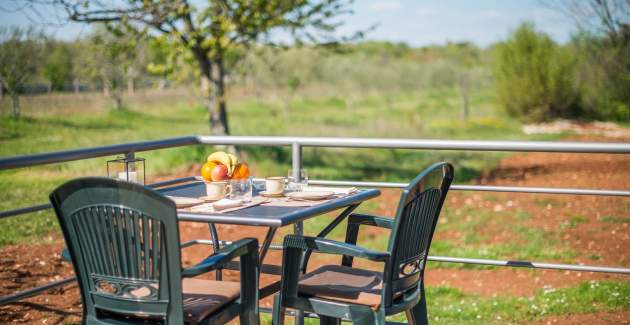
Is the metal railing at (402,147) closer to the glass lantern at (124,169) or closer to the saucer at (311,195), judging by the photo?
the glass lantern at (124,169)

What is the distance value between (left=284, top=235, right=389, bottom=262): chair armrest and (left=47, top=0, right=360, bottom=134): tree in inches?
235

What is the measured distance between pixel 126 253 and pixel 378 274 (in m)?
1.15

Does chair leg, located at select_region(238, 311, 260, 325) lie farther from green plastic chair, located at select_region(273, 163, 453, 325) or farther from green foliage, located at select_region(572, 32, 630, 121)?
green foliage, located at select_region(572, 32, 630, 121)

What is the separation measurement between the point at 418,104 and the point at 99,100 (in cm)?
1583

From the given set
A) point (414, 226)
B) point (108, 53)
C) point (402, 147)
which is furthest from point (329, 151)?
point (414, 226)

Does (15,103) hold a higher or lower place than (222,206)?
higher

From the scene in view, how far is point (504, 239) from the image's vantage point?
28.2 ft

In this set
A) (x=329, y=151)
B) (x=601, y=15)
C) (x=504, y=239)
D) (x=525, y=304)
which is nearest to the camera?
A: (x=525, y=304)

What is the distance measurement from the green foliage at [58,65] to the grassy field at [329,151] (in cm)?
58

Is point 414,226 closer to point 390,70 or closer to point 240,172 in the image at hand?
point 240,172

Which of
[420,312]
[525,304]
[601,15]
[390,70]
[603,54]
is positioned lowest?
[525,304]

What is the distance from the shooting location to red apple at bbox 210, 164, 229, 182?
3211 millimetres

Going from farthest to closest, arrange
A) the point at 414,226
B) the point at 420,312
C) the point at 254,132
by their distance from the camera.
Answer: the point at 254,132 → the point at 420,312 → the point at 414,226

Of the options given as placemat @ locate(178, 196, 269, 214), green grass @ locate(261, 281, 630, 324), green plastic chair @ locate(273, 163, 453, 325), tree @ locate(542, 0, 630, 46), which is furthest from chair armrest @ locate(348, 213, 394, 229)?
tree @ locate(542, 0, 630, 46)
